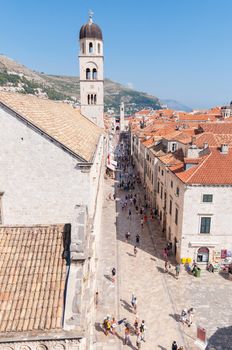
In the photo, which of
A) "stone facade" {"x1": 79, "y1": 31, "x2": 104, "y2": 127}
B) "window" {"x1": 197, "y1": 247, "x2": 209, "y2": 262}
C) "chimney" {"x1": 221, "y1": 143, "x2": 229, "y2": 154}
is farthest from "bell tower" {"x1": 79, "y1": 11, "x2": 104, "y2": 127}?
"window" {"x1": 197, "y1": 247, "x2": 209, "y2": 262}

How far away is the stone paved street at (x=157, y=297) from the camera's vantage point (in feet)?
69.3

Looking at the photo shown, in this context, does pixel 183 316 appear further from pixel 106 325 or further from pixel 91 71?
pixel 91 71

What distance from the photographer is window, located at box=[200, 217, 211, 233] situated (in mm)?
29438

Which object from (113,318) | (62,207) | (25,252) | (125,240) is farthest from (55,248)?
(125,240)

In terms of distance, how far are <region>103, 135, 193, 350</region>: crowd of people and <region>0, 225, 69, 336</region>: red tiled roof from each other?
12.2 meters

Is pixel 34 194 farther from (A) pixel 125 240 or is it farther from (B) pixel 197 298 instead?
(A) pixel 125 240

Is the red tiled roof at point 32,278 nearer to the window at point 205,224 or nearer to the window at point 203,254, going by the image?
the window at point 205,224

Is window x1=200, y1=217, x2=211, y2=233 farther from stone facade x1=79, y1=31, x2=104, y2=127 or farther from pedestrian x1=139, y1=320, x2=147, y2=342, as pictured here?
stone facade x1=79, y1=31, x2=104, y2=127

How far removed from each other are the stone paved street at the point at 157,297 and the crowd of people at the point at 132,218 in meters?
0.43

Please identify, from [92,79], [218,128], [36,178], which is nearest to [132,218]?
[218,128]

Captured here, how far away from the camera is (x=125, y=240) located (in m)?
36.4

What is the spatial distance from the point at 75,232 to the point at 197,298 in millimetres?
18815

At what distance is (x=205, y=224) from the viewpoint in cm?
2952

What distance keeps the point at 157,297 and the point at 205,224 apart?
8649 millimetres
